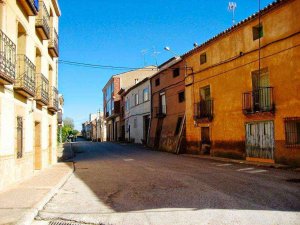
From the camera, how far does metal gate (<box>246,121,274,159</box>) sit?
1608 centimetres

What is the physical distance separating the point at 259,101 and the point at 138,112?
22.9m

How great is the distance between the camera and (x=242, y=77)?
18.2 meters

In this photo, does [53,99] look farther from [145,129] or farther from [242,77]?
[145,129]

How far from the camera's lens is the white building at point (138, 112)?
35.8 meters

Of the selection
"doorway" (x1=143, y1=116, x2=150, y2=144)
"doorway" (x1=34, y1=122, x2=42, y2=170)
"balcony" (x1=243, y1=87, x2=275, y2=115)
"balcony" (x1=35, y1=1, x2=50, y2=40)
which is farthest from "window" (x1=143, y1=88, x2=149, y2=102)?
"doorway" (x1=34, y1=122, x2=42, y2=170)

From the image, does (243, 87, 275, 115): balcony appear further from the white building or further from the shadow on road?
the white building

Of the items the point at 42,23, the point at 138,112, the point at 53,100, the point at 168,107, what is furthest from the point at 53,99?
the point at 138,112

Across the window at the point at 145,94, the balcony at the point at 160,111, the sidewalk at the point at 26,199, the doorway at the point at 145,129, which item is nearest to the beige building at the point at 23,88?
the sidewalk at the point at 26,199

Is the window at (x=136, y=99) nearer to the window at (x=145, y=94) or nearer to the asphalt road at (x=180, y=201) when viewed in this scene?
the window at (x=145, y=94)

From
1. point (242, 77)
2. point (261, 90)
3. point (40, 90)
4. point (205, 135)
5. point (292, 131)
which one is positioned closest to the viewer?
point (40, 90)

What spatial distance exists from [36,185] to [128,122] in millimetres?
34963

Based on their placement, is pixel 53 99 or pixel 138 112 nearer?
pixel 53 99

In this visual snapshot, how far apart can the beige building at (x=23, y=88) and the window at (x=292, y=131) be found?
10.7 m

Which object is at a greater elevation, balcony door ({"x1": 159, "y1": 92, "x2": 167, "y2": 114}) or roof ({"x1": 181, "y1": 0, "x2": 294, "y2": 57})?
roof ({"x1": 181, "y1": 0, "x2": 294, "y2": 57})
